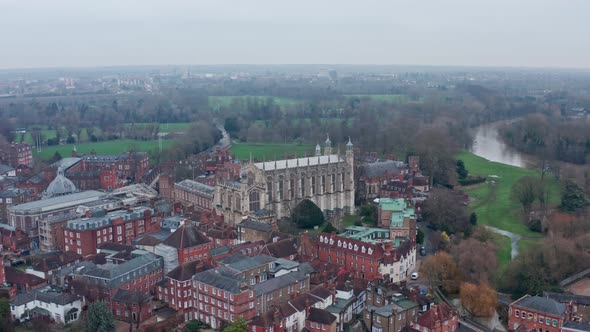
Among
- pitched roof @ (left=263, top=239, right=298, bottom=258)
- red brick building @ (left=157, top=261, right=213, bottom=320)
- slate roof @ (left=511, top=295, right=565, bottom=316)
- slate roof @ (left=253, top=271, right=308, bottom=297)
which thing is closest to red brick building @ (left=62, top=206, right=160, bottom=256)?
red brick building @ (left=157, top=261, right=213, bottom=320)

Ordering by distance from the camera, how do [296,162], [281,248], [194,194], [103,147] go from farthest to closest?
[103,147]
[194,194]
[296,162]
[281,248]

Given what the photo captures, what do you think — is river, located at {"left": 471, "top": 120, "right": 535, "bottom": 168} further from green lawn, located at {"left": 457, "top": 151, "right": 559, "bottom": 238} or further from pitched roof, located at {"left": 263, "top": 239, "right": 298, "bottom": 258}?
pitched roof, located at {"left": 263, "top": 239, "right": 298, "bottom": 258}

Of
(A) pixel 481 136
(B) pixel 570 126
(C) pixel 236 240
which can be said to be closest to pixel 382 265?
(C) pixel 236 240

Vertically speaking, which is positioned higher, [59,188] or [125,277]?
[59,188]

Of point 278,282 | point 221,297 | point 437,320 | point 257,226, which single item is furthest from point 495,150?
point 221,297

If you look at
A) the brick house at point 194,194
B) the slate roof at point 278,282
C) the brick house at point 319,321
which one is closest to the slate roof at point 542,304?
the brick house at point 319,321

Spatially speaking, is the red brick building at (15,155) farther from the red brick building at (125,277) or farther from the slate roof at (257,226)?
the red brick building at (125,277)

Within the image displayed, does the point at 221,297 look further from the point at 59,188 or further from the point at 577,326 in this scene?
the point at 59,188
